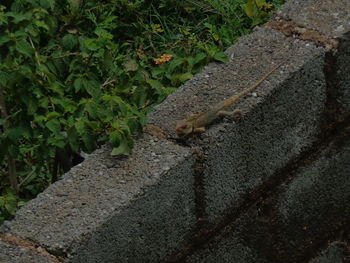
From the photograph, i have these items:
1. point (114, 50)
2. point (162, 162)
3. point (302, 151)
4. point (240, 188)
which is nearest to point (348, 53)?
point (302, 151)

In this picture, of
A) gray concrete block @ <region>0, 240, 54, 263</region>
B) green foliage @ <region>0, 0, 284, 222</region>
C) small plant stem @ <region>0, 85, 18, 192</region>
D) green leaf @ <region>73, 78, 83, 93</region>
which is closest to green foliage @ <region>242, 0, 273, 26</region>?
green foliage @ <region>0, 0, 284, 222</region>

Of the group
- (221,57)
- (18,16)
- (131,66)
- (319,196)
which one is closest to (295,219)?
(319,196)

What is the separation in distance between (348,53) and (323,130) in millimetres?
327

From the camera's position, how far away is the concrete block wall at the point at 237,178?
3064mm

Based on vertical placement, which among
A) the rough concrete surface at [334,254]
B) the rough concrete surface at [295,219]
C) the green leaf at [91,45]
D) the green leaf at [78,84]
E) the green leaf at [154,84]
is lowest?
the rough concrete surface at [334,254]

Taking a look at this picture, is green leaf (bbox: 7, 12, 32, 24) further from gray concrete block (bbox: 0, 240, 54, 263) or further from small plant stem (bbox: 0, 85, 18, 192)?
gray concrete block (bbox: 0, 240, 54, 263)

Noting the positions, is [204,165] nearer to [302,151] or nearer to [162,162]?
[162,162]

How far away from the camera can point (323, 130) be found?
146 inches

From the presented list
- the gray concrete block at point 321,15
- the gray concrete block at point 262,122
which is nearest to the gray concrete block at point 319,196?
the gray concrete block at point 262,122

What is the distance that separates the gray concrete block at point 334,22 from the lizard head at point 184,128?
0.67 meters

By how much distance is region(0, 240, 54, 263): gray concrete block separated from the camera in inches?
115

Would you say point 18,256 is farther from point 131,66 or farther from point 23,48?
point 131,66

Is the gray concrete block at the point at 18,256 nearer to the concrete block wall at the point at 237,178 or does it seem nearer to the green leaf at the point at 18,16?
Answer: the concrete block wall at the point at 237,178

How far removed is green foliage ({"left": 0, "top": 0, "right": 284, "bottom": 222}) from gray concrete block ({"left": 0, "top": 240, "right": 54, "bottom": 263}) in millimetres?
347
